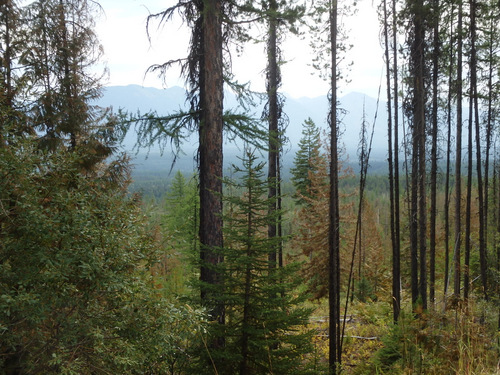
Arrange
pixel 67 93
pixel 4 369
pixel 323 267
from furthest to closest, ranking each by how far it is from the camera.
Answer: pixel 323 267 < pixel 67 93 < pixel 4 369

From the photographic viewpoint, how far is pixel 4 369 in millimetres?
4074

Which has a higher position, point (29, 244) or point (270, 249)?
point (29, 244)

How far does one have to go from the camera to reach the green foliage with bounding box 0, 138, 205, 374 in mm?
3580

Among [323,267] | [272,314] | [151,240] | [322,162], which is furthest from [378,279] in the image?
[151,240]

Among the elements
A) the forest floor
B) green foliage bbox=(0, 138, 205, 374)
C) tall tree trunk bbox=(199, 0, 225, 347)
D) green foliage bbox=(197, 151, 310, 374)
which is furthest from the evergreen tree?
green foliage bbox=(0, 138, 205, 374)

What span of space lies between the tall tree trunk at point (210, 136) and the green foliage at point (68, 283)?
201 cm

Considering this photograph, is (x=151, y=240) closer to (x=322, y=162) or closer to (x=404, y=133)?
(x=404, y=133)

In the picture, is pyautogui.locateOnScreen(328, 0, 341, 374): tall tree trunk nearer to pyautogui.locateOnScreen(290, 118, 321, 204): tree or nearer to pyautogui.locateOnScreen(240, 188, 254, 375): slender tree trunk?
pyautogui.locateOnScreen(240, 188, 254, 375): slender tree trunk

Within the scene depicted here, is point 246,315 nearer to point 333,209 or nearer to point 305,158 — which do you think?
point 333,209

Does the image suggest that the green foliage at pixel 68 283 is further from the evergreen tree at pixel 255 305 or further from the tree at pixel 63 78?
the tree at pixel 63 78

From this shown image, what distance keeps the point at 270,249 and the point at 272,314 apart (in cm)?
106

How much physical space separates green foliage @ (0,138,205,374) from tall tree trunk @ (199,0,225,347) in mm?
2007

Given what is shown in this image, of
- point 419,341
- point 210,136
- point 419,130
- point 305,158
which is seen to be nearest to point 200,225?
point 210,136

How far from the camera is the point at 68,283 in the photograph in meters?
3.89
